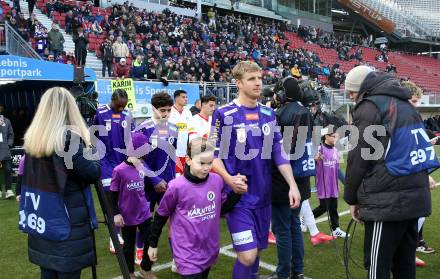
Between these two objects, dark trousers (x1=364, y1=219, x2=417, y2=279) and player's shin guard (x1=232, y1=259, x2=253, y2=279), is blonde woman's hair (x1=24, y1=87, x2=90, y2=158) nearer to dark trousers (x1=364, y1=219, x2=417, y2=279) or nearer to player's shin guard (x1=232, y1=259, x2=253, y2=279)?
player's shin guard (x1=232, y1=259, x2=253, y2=279)

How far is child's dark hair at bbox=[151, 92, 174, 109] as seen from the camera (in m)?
5.13

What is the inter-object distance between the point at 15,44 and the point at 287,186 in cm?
1112

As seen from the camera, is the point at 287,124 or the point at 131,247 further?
the point at 131,247

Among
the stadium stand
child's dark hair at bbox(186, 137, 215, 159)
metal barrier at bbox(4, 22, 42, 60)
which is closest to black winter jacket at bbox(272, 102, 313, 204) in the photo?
child's dark hair at bbox(186, 137, 215, 159)

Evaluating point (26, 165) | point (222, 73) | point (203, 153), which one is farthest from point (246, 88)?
point (222, 73)

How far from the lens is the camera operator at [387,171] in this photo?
120 inches

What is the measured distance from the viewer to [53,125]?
9.55 feet

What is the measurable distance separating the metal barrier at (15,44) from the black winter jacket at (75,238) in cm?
1088

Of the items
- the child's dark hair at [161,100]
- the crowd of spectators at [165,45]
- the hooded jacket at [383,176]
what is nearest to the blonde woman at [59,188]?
the hooded jacket at [383,176]

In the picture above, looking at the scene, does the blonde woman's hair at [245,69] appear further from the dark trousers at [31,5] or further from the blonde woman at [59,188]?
the dark trousers at [31,5]

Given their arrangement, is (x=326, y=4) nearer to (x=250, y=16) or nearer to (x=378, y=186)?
(x=250, y=16)

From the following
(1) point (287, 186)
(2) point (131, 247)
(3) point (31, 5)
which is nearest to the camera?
(1) point (287, 186)

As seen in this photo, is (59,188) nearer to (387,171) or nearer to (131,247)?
(131,247)

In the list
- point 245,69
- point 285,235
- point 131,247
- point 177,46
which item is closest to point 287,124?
point 245,69
